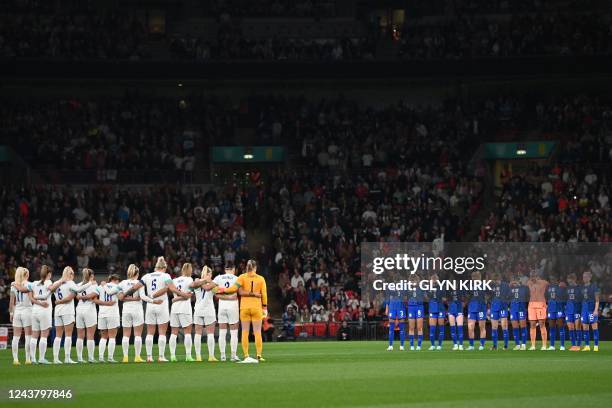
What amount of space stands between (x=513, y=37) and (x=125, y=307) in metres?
31.5

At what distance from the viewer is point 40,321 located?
26.4m

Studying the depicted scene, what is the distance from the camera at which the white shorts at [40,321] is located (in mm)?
26359

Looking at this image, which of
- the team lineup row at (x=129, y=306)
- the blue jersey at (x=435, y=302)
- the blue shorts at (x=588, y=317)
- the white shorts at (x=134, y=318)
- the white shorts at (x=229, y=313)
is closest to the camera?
the team lineup row at (x=129, y=306)

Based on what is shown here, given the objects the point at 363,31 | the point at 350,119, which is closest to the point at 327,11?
the point at 363,31

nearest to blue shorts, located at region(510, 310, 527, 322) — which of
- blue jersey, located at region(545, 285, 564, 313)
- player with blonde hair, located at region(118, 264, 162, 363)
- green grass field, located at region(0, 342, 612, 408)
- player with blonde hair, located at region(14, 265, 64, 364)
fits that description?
blue jersey, located at region(545, 285, 564, 313)

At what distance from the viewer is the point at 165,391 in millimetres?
18562

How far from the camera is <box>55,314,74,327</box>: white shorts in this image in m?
26.9

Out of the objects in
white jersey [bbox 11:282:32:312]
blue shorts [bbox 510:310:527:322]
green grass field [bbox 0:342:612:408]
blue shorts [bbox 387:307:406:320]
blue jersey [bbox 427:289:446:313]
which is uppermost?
white jersey [bbox 11:282:32:312]

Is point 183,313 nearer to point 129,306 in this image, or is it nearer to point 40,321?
point 129,306

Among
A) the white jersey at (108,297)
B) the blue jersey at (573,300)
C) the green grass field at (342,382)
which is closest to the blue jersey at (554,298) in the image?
the blue jersey at (573,300)

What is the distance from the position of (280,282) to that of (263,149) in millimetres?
10447

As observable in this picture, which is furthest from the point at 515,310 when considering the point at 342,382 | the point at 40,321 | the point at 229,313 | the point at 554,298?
the point at 40,321

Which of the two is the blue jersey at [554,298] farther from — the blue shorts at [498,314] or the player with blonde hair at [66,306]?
the player with blonde hair at [66,306]

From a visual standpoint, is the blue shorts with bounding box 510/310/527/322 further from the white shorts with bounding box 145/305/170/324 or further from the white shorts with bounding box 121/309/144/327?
the white shorts with bounding box 121/309/144/327
